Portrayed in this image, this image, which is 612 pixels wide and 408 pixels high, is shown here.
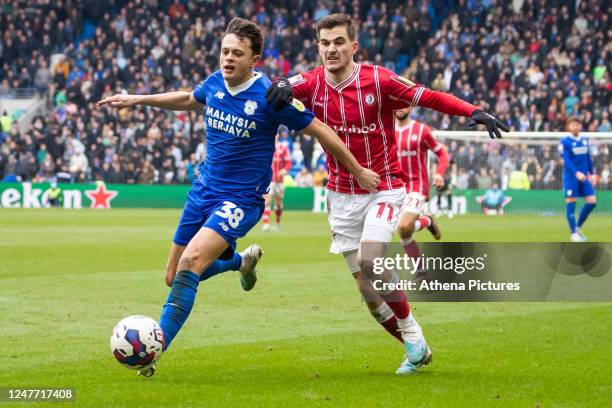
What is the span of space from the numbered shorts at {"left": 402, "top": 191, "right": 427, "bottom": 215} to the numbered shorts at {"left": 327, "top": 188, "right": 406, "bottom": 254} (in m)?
5.24

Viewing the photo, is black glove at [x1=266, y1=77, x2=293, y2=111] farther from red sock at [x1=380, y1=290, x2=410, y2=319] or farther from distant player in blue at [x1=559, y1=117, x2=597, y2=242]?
distant player in blue at [x1=559, y1=117, x2=597, y2=242]

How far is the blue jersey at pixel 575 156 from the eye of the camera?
66.0 feet

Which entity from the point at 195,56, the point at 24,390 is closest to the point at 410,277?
the point at 24,390

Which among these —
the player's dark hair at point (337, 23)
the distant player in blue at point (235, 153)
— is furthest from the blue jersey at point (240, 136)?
the player's dark hair at point (337, 23)

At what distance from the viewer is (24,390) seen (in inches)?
240

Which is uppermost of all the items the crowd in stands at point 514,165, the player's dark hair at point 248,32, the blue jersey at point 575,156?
the player's dark hair at point 248,32

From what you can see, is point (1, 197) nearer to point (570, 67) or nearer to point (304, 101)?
point (570, 67)

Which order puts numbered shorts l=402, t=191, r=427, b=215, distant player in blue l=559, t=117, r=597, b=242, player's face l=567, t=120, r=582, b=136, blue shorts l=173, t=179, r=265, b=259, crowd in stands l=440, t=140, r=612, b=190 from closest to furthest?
blue shorts l=173, t=179, r=265, b=259, numbered shorts l=402, t=191, r=427, b=215, player's face l=567, t=120, r=582, b=136, distant player in blue l=559, t=117, r=597, b=242, crowd in stands l=440, t=140, r=612, b=190

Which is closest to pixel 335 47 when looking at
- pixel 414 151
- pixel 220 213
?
pixel 220 213

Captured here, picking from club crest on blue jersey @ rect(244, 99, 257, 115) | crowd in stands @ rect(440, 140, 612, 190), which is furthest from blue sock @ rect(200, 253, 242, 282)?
crowd in stands @ rect(440, 140, 612, 190)

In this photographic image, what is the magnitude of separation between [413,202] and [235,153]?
6003mm

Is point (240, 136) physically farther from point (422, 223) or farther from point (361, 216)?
point (422, 223)

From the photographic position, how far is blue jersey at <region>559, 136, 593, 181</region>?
20.1m

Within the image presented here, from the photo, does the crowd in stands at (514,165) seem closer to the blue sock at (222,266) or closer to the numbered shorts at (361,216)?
the blue sock at (222,266)
